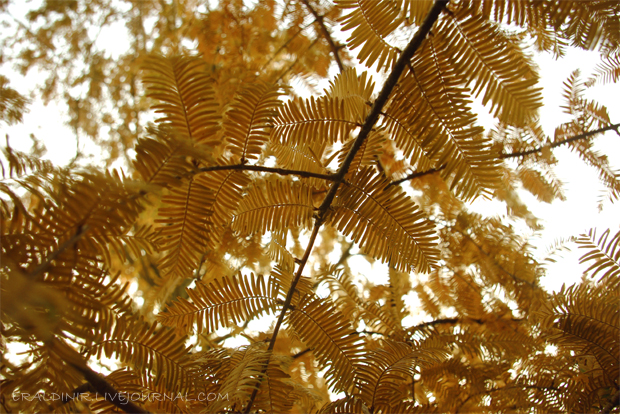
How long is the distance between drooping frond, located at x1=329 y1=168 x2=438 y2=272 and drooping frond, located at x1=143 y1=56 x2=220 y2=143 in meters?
0.22

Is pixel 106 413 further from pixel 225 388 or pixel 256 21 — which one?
pixel 256 21

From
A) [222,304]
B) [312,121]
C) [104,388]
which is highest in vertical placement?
[312,121]

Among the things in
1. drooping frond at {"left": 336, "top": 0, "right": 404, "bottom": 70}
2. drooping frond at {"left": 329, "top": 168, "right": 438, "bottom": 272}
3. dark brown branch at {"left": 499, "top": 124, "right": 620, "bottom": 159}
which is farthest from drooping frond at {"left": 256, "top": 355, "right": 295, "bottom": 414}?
dark brown branch at {"left": 499, "top": 124, "right": 620, "bottom": 159}

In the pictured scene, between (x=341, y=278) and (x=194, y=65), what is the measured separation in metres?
0.60

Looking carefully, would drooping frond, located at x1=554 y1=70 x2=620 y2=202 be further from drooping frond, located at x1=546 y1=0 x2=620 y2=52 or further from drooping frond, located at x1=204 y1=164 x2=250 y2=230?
drooping frond, located at x1=204 y1=164 x2=250 y2=230

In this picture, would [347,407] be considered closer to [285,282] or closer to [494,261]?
[285,282]

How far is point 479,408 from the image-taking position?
679 millimetres

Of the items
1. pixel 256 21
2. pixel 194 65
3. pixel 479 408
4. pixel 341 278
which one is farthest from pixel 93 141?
pixel 479 408

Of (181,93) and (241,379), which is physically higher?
(181,93)

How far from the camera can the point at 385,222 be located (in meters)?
0.46

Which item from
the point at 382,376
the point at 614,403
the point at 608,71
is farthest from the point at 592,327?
the point at 608,71

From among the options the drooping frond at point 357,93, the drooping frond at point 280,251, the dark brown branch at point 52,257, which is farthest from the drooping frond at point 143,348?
the drooping frond at point 357,93

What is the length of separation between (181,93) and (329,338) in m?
0.37

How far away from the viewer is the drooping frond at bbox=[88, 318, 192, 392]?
0.37 metres
